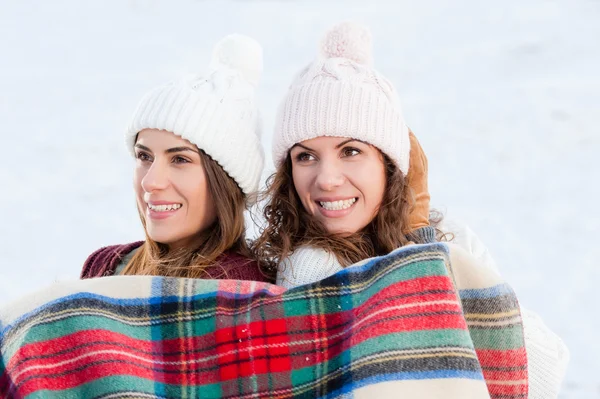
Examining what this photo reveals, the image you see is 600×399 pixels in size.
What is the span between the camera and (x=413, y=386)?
6.53 feet

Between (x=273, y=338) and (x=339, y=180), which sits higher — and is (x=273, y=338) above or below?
below

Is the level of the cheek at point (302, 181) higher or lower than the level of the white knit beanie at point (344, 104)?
lower

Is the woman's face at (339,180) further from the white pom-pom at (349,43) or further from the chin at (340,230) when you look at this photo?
the white pom-pom at (349,43)

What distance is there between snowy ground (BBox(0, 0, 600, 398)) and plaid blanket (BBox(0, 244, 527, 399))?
2734 millimetres

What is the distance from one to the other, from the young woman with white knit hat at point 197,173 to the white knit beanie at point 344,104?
0.15 m

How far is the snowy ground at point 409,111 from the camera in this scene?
5.93m

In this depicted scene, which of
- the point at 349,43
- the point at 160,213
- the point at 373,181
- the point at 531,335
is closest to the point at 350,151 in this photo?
the point at 373,181

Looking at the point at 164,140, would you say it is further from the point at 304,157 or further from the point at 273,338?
the point at 273,338

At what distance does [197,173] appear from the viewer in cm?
290

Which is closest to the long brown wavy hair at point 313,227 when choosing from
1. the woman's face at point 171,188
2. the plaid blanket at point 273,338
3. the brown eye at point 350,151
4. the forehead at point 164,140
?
the brown eye at point 350,151

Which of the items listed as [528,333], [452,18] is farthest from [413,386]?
[452,18]

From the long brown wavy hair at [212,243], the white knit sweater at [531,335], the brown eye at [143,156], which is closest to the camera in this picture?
the white knit sweater at [531,335]

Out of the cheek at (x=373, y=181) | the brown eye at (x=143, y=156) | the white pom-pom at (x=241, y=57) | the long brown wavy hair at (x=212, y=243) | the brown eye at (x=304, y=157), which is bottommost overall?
the long brown wavy hair at (x=212, y=243)

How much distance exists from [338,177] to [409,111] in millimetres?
5866
